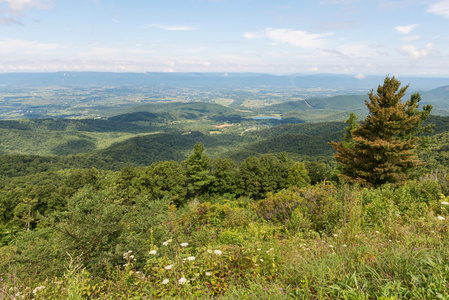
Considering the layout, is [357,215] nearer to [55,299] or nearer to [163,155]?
[55,299]

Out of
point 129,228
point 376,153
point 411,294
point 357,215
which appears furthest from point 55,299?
point 376,153

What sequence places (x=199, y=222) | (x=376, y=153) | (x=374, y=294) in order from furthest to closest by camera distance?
(x=376, y=153) < (x=199, y=222) < (x=374, y=294)

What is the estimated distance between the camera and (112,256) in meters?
4.22

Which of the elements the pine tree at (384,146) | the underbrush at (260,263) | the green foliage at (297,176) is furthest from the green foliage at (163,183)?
the underbrush at (260,263)

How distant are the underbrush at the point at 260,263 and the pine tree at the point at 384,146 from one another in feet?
26.6

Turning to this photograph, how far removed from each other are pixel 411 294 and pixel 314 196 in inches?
223

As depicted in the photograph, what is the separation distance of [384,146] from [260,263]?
13.7 meters

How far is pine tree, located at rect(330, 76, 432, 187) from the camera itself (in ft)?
44.8

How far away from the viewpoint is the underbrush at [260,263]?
8.15ft

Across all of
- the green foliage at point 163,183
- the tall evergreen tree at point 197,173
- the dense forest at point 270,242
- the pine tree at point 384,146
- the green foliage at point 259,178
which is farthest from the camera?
the green foliage at point 259,178

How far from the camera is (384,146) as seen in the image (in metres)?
13.3

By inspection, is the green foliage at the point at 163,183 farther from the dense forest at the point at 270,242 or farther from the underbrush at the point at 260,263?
the underbrush at the point at 260,263

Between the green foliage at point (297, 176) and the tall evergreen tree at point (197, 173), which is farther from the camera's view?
the green foliage at point (297, 176)

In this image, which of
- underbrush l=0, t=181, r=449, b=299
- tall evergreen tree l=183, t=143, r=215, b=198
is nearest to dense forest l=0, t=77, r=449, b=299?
underbrush l=0, t=181, r=449, b=299
